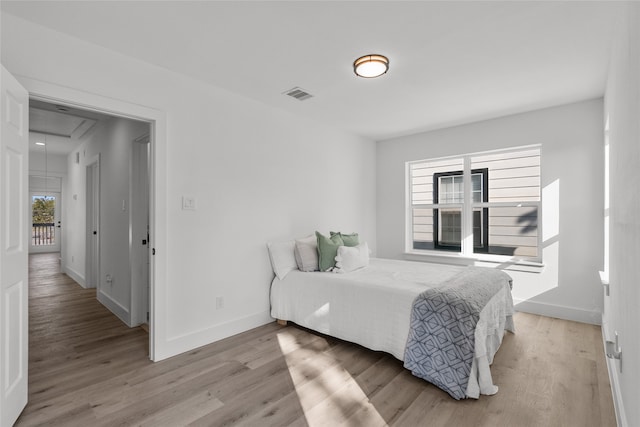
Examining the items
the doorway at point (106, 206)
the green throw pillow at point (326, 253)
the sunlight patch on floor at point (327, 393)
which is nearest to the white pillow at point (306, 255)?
the green throw pillow at point (326, 253)

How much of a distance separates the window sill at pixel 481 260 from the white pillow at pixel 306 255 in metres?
2.00

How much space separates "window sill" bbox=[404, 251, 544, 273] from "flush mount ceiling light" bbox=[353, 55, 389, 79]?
288cm

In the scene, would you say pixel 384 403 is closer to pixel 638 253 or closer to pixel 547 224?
pixel 638 253

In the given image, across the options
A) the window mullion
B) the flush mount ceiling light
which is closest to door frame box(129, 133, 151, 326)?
the flush mount ceiling light

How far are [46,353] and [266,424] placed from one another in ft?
7.56

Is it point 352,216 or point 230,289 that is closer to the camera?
point 230,289

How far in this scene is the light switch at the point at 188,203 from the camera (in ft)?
9.37

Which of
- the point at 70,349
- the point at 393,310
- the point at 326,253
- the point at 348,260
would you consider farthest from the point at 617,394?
the point at 70,349

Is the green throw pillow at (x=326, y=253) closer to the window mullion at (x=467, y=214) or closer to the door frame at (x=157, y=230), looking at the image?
the door frame at (x=157, y=230)

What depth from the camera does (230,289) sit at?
10.5ft

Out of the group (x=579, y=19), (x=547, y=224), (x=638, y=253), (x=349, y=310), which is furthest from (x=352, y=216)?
(x=638, y=253)

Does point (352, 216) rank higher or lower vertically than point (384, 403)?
higher

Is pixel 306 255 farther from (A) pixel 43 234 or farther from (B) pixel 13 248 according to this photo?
(A) pixel 43 234

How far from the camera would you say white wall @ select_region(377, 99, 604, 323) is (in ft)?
11.2
